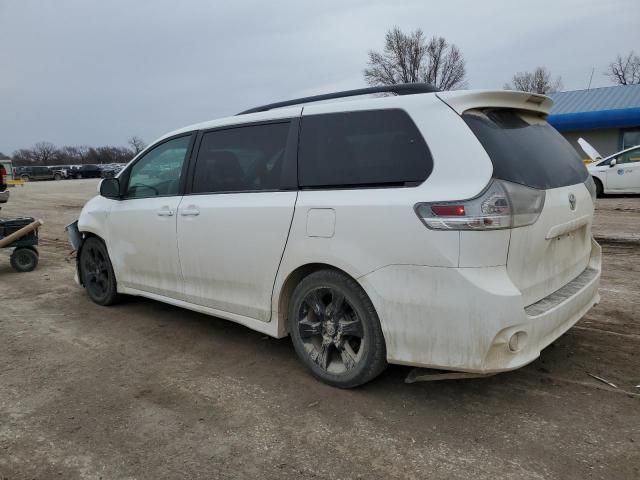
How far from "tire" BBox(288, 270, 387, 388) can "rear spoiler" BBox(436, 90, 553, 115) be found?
1208 mm

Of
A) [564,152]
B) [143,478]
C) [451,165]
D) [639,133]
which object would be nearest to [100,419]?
[143,478]

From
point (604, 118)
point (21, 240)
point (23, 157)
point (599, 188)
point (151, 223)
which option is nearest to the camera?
point (151, 223)

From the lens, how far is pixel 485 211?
268 cm

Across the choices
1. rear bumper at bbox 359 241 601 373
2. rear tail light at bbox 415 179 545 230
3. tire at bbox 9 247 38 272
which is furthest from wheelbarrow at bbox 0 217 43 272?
rear tail light at bbox 415 179 545 230

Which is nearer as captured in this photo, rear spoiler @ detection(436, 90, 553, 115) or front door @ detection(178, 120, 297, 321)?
rear spoiler @ detection(436, 90, 553, 115)

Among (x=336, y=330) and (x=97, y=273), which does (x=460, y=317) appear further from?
(x=97, y=273)

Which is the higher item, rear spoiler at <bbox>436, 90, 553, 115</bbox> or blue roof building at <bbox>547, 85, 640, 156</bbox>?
blue roof building at <bbox>547, 85, 640, 156</bbox>

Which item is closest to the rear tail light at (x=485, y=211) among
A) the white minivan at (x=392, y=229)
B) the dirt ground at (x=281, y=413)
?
the white minivan at (x=392, y=229)

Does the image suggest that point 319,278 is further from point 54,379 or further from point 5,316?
point 5,316

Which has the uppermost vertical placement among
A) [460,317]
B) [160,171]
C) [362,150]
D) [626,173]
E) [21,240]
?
[362,150]

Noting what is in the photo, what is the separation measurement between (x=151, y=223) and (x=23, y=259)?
4058 millimetres

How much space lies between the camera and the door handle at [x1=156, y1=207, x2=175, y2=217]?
4344mm

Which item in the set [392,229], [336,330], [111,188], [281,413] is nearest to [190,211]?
[111,188]

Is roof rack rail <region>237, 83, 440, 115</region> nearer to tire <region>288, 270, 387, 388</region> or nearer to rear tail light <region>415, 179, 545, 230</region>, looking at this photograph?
rear tail light <region>415, 179, 545, 230</region>
